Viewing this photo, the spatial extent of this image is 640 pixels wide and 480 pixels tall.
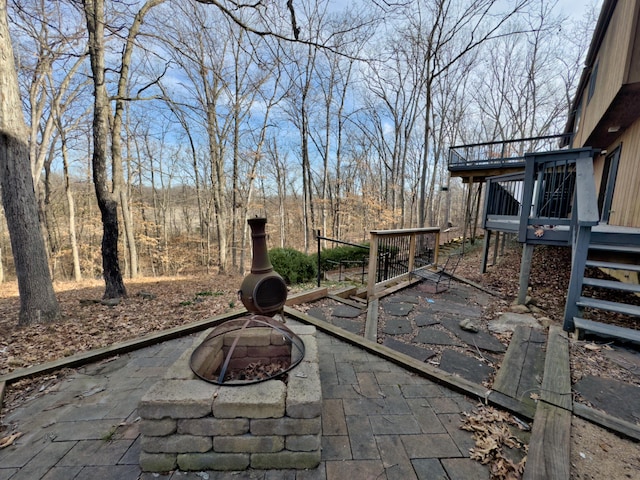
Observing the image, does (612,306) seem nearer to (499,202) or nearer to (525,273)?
(525,273)

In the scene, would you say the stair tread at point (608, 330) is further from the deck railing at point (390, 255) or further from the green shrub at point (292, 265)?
the green shrub at point (292, 265)

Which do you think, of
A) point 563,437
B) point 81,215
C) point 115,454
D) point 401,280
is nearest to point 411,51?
point 401,280

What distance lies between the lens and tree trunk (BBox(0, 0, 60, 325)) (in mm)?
3141

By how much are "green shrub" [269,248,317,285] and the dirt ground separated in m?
1.43

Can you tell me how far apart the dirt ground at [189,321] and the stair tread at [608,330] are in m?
0.16

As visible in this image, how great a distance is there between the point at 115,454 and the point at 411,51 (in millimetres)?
15519

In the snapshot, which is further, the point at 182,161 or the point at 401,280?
the point at 182,161

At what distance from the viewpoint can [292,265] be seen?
6.21 metres

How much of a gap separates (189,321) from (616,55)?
7952 millimetres

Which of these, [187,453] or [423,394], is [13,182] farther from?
[423,394]

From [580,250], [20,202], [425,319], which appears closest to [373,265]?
[425,319]

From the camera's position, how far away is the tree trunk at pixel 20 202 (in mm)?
3141

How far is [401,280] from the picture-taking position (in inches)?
215

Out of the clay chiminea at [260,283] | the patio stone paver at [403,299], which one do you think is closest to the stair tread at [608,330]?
the patio stone paver at [403,299]
